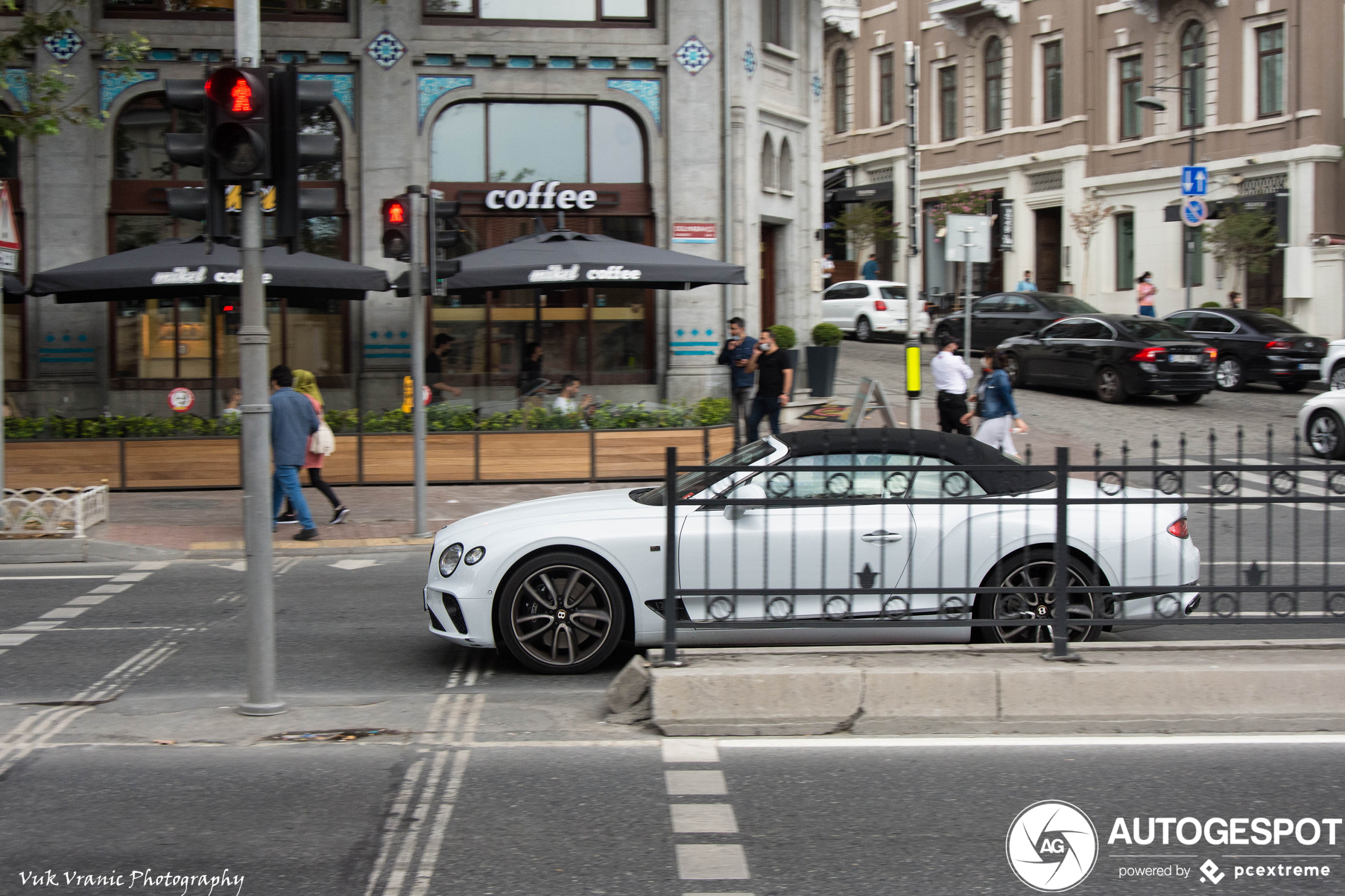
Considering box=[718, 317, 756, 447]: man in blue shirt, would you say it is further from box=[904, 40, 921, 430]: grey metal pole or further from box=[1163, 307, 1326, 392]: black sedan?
box=[1163, 307, 1326, 392]: black sedan

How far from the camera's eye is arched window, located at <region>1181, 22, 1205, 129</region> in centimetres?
3656

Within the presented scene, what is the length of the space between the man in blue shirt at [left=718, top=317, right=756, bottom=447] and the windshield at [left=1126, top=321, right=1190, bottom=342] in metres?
8.22

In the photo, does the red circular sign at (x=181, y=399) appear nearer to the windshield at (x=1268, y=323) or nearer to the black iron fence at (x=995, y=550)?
the black iron fence at (x=995, y=550)

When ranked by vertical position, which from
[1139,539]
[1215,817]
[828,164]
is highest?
[828,164]

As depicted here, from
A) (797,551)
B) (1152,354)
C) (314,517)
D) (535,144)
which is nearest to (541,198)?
(535,144)

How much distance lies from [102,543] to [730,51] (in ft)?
42.9

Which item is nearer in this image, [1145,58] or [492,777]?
[492,777]

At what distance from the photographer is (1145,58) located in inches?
1507

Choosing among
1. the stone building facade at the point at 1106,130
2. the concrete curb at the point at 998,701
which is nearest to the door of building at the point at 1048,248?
the stone building facade at the point at 1106,130

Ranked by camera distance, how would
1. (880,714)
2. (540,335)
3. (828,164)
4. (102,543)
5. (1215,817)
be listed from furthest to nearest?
(828,164) < (540,335) < (102,543) < (880,714) < (1215,817)

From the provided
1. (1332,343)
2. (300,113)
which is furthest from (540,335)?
(300,113)

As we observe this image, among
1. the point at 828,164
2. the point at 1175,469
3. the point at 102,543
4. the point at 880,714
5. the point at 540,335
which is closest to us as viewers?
the point at 880,714

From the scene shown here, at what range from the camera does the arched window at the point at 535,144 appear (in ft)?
68.4

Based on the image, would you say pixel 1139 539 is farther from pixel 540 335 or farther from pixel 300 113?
pixel 540 335
